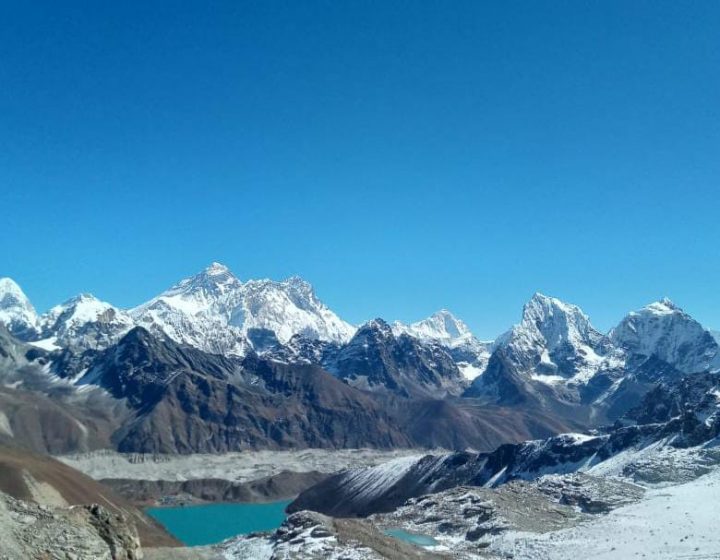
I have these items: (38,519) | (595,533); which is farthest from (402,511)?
(38,519)

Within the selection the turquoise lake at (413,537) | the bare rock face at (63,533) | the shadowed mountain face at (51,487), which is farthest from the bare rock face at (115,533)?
the shadowed mountain face at (51,487)

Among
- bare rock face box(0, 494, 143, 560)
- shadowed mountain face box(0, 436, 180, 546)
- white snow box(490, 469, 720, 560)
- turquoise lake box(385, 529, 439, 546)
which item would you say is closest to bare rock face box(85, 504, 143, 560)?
bare rock face box(0, 494, 143, 560)

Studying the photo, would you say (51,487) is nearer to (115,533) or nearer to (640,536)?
(115,533)

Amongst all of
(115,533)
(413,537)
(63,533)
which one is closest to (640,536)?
(413,537)

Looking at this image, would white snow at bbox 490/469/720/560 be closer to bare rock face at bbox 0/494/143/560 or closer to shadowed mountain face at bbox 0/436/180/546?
bare rock face at bbox 0/494/143/560

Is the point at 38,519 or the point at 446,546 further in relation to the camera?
the point at 446,546

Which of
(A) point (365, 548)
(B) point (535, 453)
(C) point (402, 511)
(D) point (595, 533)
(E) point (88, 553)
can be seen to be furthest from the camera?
(B) point (535, 453)

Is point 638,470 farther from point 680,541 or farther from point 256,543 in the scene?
point 256,543

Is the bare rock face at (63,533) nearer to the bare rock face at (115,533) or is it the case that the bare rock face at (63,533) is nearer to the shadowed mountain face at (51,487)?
the bare rock face at (115,533)
